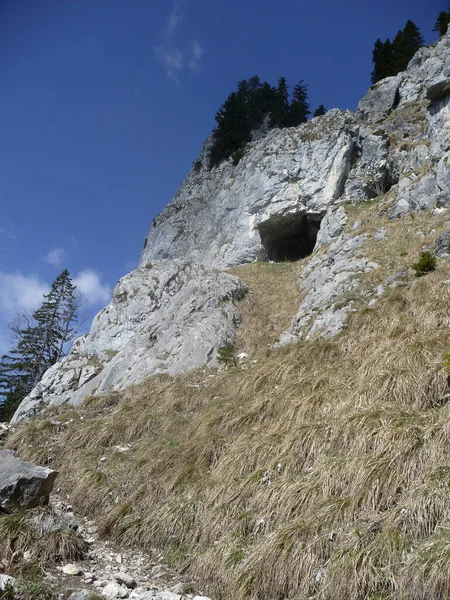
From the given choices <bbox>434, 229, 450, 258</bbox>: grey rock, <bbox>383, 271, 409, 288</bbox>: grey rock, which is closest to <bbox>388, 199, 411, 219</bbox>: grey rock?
<bbox>434, 229, 450, 258</bbox>: grey rock

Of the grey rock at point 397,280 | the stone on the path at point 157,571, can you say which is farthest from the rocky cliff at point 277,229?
the stone on the path at point 157,571

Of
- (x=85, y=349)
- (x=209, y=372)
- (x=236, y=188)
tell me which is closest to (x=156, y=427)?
(x=209, y=372)

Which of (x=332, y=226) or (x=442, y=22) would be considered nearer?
(x=332, y=226)

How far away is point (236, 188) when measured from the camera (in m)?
35.3

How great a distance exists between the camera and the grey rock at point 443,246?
1379cm

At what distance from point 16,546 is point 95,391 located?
11.9 metres

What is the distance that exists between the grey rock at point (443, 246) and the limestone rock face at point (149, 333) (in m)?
8.25

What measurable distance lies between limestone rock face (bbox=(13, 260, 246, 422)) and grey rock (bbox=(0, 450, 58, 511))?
7906mm

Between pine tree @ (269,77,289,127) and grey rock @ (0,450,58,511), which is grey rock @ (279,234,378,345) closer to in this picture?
grey rock @ (0,450,58,511)

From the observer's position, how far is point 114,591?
4.93m

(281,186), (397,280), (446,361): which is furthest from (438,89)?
(446,361)

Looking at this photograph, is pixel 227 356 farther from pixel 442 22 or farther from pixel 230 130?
pixel 442 22

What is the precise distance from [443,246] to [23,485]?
1404cm

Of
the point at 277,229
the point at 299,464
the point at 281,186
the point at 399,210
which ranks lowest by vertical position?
the point at 299,464
